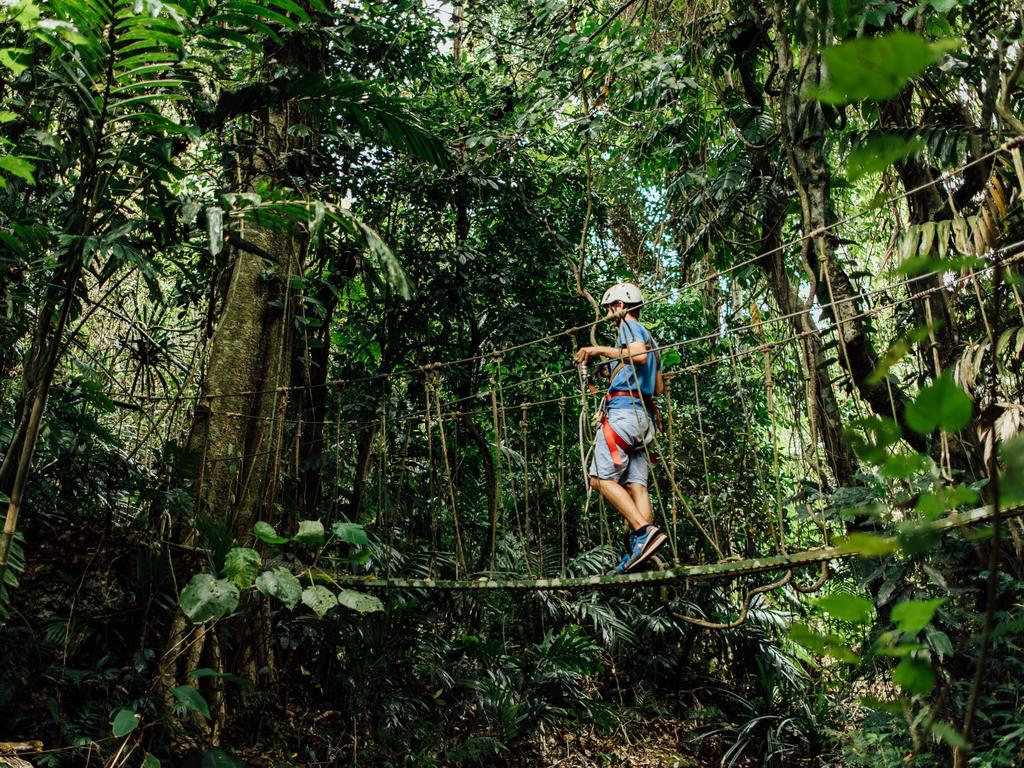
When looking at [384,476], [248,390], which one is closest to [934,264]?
[248,390]

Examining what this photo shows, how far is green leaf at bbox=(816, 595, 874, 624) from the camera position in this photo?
0.41 m

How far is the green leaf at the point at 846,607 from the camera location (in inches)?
16.3

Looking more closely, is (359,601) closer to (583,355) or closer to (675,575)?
(675,575)

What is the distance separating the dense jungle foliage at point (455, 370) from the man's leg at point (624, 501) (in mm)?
86

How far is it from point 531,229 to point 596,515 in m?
1.72

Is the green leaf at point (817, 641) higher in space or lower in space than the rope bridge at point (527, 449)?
lower

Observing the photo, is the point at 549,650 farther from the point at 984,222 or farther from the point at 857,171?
the point at 857,171

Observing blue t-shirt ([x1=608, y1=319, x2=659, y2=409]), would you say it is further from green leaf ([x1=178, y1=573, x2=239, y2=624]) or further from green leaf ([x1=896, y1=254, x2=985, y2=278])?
green leaf ([x1=896, y1=254, x2=985, y2=278])

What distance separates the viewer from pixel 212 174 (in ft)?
11.6

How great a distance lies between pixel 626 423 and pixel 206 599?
4.52 feet

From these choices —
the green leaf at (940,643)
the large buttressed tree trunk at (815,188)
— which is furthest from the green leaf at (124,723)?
the large buttressed tree trunk at (815,188)

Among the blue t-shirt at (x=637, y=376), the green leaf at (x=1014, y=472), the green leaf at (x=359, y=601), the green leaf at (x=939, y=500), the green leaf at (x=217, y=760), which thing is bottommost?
the green leaf at (x=217, y=760)

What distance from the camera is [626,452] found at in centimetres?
264

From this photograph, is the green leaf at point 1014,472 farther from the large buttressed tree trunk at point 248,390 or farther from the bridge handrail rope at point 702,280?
the large buttressed tree trunk at point 248,390
